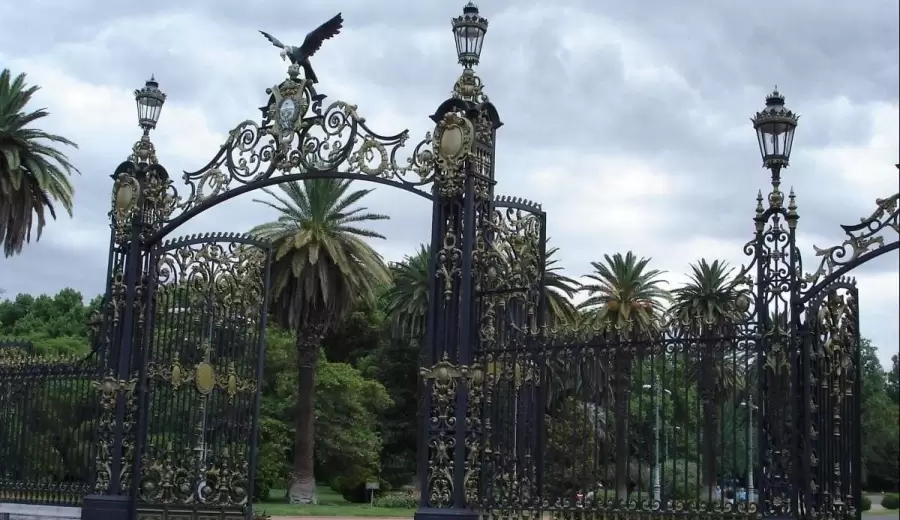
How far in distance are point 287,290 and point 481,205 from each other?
22.7 m

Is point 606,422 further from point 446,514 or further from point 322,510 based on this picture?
point 322,510

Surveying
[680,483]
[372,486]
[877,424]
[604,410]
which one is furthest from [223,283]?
[877,424]

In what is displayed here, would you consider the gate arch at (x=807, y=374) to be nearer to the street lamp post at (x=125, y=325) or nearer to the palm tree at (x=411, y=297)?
the street lamp post at (x=125, y=325)

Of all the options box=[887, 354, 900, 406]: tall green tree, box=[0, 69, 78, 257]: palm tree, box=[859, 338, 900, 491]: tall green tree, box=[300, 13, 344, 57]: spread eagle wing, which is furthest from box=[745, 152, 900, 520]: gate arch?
box=[887, 354, 900, 406]: tall green tree

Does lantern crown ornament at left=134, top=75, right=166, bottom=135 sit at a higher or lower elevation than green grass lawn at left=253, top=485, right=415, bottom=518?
higher

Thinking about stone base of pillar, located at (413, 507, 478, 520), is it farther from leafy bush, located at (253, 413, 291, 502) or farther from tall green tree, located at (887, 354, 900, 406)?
tall green tree, located at (887, 354, 900, 406)

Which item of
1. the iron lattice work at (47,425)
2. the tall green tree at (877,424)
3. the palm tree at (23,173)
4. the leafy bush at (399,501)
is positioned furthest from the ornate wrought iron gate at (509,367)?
the tall green tree at (877,424)

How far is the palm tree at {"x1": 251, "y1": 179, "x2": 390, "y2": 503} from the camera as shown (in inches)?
1372

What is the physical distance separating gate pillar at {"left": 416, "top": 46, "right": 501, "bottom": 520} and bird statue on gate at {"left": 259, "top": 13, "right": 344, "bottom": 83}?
221 centimetres

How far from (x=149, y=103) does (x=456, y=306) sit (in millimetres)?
6156

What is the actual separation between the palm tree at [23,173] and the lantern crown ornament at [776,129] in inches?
903

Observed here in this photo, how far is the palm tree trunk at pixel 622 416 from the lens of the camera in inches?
451

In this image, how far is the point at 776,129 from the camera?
1152 cm

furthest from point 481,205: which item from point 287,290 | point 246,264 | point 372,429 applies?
point 372,429
